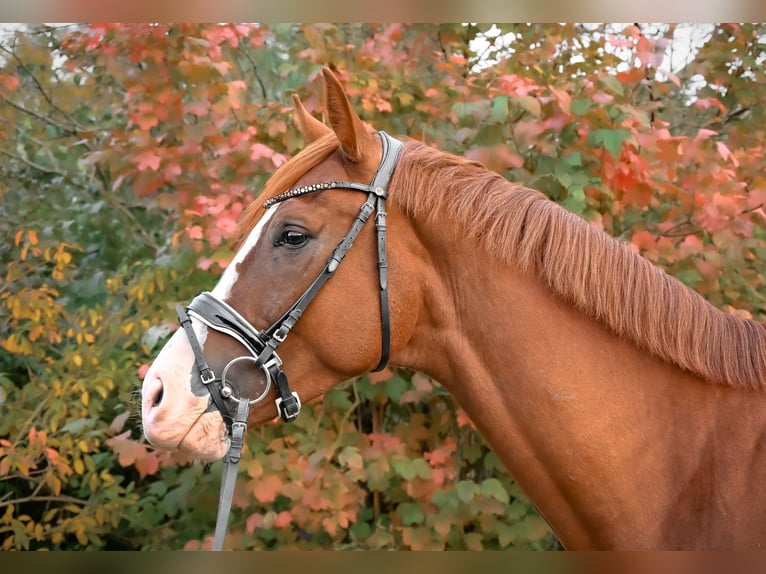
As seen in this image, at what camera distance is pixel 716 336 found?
6.89 feet

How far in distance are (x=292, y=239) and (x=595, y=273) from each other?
3.53 ft

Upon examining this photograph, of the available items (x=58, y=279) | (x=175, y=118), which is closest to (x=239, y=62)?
(x=175, y=118)

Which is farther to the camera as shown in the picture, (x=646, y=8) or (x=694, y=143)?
(x=694, y=143)

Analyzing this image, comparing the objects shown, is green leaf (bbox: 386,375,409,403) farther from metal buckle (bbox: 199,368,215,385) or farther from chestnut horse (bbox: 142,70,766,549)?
metal buckle (bbox: 199,368,215,385)

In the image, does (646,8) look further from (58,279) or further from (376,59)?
(58,279)

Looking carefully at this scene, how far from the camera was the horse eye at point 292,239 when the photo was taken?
216 centimetres

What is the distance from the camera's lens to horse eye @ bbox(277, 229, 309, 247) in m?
2.16

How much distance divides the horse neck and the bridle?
206mm

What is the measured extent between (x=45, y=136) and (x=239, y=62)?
5.64 ft

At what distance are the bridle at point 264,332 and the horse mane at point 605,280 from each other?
15 cm

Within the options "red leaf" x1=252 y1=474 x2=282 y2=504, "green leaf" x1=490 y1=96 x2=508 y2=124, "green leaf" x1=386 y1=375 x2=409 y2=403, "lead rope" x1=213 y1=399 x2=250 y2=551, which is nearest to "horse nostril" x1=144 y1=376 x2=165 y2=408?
"lead rope" x1=213 y1=399 x2=250 y2=551

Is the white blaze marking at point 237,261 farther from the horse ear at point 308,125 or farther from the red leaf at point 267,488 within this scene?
the red leaf at point 267,488

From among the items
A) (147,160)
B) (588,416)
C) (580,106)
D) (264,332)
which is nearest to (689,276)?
(580,106)

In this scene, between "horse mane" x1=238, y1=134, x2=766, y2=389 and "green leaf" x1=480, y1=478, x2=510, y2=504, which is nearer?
"horse mane" x1=238, y1=134, x2=766, y2=389
